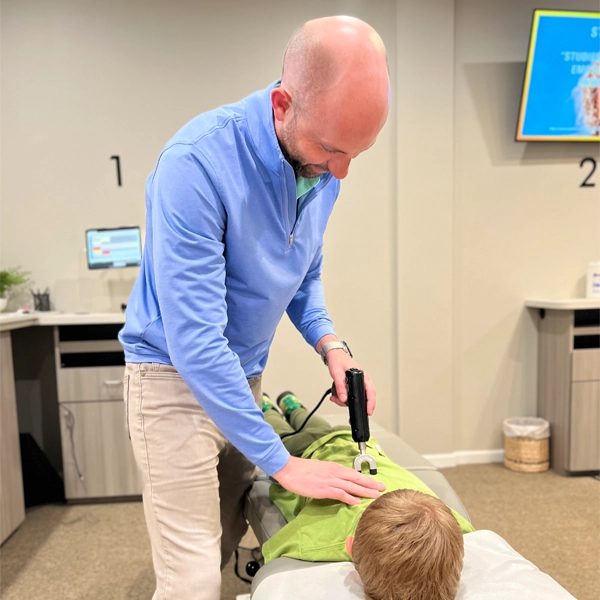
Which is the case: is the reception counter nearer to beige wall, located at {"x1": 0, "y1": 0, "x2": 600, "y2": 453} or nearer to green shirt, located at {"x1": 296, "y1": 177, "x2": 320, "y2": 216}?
beige wall, located at {"x1": 0, "y1": 0, "x2": 600, "y2": 453}

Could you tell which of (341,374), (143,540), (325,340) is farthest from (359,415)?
(143,540)

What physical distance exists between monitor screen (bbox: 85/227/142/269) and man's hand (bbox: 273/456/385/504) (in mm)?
1924

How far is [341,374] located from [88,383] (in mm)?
1657

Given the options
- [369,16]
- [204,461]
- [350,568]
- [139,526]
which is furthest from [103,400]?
[369,16]

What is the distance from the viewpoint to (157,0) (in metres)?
2.73

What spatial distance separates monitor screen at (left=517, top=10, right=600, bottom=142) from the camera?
2664 mm

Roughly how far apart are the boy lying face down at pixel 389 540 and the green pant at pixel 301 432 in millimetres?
324

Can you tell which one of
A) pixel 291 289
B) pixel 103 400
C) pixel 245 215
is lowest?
pixel 103 400

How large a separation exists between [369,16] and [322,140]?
2349 mm

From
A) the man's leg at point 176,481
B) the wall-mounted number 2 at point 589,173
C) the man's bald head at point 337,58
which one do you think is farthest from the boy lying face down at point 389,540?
the wall-mounted number 2 at point 589,173

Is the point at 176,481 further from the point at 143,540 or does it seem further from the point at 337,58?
the point at 143,540

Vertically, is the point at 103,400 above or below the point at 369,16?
below

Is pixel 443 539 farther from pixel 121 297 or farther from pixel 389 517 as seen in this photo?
pixel 121 297

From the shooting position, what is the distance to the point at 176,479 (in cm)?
96
